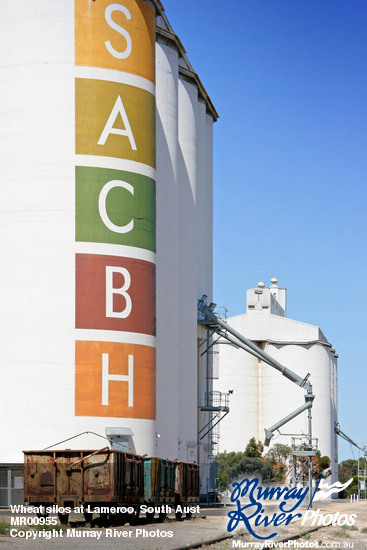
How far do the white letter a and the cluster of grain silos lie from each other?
6 centimetres

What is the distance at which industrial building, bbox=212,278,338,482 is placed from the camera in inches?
4318

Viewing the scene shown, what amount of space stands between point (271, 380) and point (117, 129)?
2564 inches

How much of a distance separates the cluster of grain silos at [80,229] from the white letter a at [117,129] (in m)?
0.06

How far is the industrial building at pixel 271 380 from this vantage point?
109688 millimetres

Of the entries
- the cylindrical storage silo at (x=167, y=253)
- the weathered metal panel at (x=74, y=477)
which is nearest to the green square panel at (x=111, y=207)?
the cylindrical storage silo at (x=167, y=253)

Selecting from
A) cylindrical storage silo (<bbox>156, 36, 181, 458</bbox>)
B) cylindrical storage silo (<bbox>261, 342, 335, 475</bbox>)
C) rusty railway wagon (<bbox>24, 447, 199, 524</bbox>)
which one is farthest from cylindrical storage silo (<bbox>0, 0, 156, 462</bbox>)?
cylindrical storage silo (<bbox>261, 342, 335, 475</bbox>)

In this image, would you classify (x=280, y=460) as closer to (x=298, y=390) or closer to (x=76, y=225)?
(x=298, y=390)

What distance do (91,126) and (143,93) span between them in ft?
13.8

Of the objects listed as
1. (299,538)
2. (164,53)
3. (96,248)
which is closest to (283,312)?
(164,53)

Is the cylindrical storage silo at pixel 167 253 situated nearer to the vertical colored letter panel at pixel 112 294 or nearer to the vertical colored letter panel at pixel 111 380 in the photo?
the vertical colored letter panel at pixel 111 380

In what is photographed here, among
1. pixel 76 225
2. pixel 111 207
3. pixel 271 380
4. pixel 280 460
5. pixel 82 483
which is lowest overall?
pixel 280 460

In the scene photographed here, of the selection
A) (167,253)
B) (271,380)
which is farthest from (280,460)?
(167,253)

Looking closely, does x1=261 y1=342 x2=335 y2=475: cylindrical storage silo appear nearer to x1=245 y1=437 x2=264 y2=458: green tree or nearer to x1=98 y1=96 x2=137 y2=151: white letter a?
x1=245 y1=437 x2=264 y2=458: green tree

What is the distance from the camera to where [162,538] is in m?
28.8
